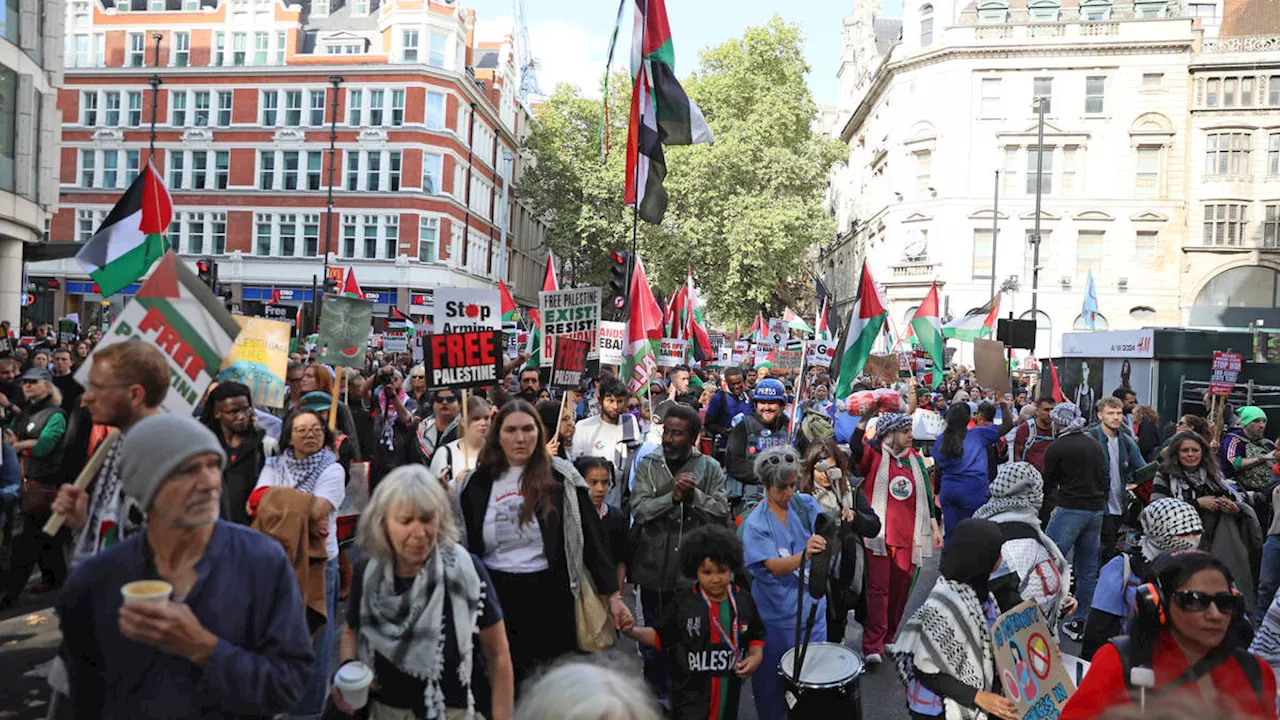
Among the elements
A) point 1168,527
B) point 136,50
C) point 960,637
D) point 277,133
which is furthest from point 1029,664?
point 136,50

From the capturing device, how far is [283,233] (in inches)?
1951

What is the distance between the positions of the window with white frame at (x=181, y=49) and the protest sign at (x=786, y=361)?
127 ft

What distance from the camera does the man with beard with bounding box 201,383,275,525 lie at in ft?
18.4

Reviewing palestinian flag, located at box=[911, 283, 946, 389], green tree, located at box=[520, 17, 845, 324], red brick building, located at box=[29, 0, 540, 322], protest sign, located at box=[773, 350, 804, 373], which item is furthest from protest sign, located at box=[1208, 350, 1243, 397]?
red brick building, located at box=[29, 0, 540, 322]

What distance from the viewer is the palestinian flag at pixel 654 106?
39.1 feet

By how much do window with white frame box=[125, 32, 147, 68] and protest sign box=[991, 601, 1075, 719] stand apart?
5453 centimetres

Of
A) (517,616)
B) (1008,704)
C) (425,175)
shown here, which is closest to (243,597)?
(517,616)

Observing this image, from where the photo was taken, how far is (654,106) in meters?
12.1

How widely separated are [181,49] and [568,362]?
1874 inches

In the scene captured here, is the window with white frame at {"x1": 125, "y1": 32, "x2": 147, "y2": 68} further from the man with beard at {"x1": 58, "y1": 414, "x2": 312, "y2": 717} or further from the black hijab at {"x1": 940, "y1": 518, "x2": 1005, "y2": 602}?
the man with beard at {"x1": 58, "y1": 414, "x2": 312, "y2": 717}

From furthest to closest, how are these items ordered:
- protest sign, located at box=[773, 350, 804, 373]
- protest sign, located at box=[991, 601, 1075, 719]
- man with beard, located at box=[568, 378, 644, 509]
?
protest sign, located at box=[773, 350, 804, 373], man with beard, located at box=[568, 378, 644, 509], protest sign, located at box=[991, 601, 1075, 719]

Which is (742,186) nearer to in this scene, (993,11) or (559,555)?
(993,11)

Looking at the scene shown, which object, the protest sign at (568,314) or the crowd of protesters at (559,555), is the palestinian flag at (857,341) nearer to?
the crowd of protesters at (559,555)

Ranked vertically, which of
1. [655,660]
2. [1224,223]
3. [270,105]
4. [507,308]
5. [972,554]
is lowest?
[655,660]
